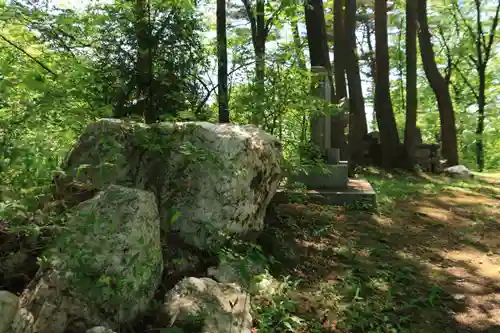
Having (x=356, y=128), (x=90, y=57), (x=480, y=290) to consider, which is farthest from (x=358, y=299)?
(x=356, y=128)

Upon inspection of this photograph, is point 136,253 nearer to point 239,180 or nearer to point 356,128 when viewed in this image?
point 239,180

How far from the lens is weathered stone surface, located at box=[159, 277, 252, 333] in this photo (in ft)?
10.3

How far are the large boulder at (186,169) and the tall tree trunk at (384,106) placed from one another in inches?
388

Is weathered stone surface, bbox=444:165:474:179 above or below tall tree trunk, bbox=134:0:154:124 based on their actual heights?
below

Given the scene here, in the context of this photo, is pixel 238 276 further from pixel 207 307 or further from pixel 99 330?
pixel 99 330

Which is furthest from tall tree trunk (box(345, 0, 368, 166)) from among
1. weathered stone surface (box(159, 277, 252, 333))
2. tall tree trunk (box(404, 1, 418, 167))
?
weathered stone surface (box(159, 277, 252, 333))

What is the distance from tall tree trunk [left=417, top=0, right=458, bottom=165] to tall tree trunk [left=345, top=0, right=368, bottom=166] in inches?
98.7

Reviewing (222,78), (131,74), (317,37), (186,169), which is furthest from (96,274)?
(317,37)

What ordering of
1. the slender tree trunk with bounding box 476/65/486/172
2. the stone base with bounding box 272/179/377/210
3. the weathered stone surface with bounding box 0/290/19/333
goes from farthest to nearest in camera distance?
the slender tree trunk with bounding box 476/65/486/172
the stone base with bounding box 272/179/377/210
the weathered stone surface with bounding box 0/290/19/333

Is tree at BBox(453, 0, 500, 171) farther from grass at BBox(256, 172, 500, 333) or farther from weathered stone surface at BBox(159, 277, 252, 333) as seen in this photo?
weathered stone surface at BBox(159, 277, 252, 333)

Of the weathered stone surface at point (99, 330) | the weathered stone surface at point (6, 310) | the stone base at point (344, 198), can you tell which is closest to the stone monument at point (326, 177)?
the stone base at point (344, 198)

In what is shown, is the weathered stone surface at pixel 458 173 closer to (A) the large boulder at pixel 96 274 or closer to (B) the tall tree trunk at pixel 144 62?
(B) the tall tree trunk at pixel 144 62

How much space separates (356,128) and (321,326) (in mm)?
11413

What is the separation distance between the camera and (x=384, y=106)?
45.6 feet
